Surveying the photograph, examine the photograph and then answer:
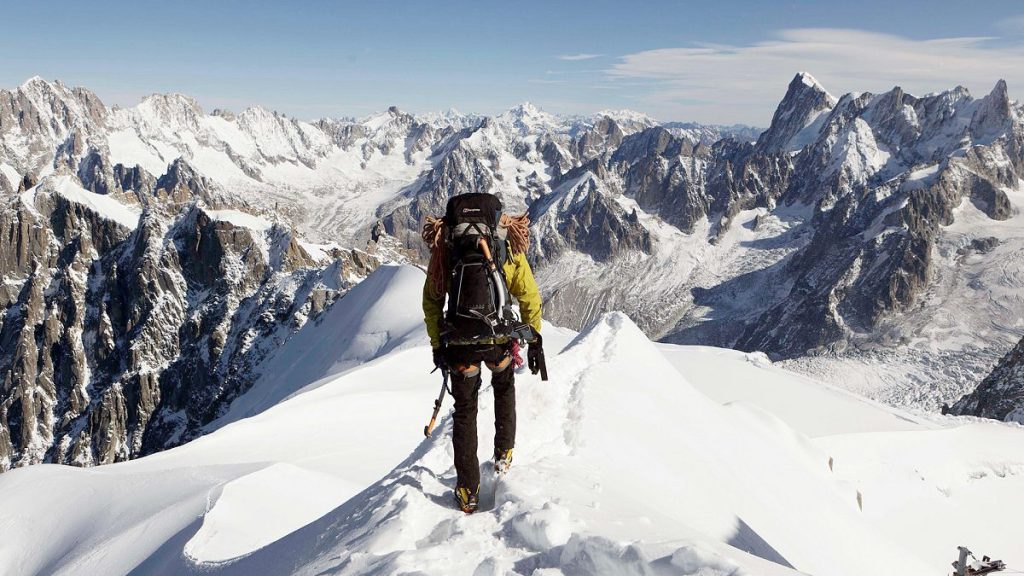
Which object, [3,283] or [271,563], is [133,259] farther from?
[271,563]

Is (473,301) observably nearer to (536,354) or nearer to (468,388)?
(468,388)

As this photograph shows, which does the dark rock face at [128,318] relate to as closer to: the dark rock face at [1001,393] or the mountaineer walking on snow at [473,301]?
the dark rock face at [1001,393]

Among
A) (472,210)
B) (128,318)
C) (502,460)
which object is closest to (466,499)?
(502,460)

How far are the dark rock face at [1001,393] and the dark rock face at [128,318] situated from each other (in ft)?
350

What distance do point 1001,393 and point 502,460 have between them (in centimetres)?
9052

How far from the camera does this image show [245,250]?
15438cm

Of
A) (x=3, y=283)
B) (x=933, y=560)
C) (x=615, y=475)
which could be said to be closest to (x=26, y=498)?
(x=615, y=475)

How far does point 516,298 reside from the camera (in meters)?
8.49

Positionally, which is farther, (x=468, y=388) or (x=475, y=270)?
(x=468, y=388)

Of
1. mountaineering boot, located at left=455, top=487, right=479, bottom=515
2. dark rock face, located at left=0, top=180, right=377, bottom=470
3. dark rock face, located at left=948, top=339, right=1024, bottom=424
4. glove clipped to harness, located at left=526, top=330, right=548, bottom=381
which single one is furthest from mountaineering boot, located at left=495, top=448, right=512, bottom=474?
dark rock face, located at left=0, top=180, right=377, bottom=470

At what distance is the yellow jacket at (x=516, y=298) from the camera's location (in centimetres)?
830

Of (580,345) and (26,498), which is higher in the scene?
(580,345)

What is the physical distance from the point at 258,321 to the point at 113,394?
4270cm

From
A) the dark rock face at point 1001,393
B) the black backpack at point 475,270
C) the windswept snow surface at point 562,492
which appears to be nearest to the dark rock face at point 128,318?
the dark rock face at point 1001,393
